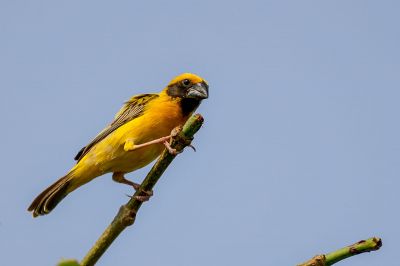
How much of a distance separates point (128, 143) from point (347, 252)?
4507mm

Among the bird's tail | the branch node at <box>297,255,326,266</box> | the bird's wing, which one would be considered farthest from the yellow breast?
the branch node at <box>297,255,326,266</box>

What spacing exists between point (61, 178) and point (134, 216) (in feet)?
10.3

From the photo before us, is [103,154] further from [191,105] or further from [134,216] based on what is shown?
[134,216]

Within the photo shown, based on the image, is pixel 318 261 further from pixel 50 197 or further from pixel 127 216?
pixel 50 197

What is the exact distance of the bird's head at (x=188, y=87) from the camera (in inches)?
275

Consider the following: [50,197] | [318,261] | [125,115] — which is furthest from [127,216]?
[125,115]

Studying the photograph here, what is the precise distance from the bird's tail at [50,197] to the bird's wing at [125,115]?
46 cm

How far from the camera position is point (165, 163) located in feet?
12.1

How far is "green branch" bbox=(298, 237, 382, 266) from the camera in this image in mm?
2193

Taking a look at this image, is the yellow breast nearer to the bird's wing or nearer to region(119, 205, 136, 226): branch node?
the bird's wing

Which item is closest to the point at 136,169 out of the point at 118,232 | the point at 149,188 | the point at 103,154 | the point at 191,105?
the point at 103,154

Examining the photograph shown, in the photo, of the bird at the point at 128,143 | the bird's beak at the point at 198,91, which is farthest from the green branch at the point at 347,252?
the bird's beak at the point at 198,91

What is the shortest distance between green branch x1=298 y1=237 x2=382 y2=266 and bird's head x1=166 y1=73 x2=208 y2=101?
4.79 m

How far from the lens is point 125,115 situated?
7.05 m
